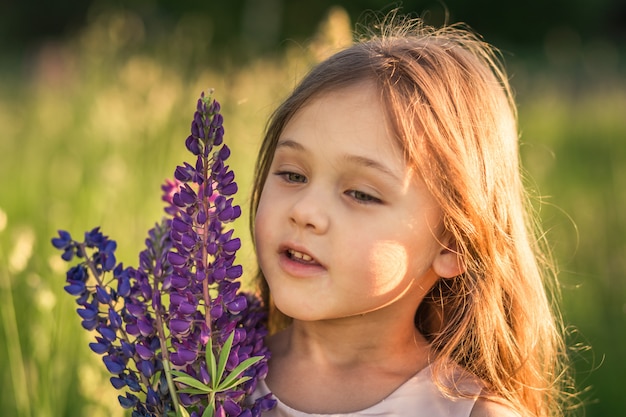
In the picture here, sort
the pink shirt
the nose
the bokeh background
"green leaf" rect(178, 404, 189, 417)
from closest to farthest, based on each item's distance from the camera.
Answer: "green leaf" rect(178, 404, 189, 417) < the nose < the pink shirt < the bokeh background

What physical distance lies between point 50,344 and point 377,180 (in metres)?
1.06

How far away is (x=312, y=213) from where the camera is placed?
5.64ft

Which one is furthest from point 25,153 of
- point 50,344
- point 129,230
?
point 50,344

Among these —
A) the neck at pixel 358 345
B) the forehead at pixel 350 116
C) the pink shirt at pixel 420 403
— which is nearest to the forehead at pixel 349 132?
the forehead at pixel 350 116

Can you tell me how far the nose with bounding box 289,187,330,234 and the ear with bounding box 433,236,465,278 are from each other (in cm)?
34

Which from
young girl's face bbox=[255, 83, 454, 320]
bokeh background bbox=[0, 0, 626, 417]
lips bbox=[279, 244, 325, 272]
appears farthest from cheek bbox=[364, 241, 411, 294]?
bokeh background bbox=[0, 0, 626, 417]

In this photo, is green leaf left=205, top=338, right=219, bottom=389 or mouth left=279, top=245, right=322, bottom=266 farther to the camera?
mouth left=279, top=245, right=322, bottom=266

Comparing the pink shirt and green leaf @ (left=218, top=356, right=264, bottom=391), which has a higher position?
green leaf @ (left=218, top=356, right=264, bottom=391)

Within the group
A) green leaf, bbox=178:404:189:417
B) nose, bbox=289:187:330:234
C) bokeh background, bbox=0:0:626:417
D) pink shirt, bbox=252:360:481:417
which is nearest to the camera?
green leaf, bbox=178:404:189:417

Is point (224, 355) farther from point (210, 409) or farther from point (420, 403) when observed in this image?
point (420, 403)

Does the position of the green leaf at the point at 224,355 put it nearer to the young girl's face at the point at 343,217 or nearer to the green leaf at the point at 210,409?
the green leaf at the point at 210,409

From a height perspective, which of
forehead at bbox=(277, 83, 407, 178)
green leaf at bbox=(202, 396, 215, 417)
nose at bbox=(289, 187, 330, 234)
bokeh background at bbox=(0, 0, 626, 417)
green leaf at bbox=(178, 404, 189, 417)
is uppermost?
forehead at bbox=(277, 83, 407, 178)

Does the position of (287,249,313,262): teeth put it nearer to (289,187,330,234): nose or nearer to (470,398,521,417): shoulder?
(289,187,330,234): nose

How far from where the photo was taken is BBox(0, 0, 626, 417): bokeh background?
248 centimetres
